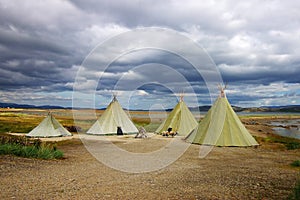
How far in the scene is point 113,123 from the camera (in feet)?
102

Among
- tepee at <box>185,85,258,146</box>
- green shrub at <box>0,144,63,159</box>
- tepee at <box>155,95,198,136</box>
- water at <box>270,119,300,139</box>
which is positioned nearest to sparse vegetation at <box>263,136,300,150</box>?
tepee at <box>185,85,258,146</box>

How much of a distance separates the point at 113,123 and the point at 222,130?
1377 cm

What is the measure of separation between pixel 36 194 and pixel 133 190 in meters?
2.50

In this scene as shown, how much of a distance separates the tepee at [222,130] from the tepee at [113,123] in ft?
36.5

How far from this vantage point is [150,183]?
29.5 feet

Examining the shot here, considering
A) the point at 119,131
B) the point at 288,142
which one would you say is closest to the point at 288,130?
the point at 288,142

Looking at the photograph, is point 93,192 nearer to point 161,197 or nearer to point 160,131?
point 161,197

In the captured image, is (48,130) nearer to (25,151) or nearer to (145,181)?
(25,151)

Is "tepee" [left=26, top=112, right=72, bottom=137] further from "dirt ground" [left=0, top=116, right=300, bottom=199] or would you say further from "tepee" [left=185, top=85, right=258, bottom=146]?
"dirt ground" [left=0, top=116, right=300, bottom=199]

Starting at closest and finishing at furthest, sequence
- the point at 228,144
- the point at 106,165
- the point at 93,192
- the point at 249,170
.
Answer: the point at 93,192, the point at 249,170, the point at 106,165, the point at 228,144

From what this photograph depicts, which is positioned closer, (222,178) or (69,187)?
(69,187)

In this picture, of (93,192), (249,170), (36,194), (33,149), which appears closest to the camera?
(36,194)

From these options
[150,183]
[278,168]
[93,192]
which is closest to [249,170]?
[278,168]

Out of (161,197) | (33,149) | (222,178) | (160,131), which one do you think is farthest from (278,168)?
(160,131)
